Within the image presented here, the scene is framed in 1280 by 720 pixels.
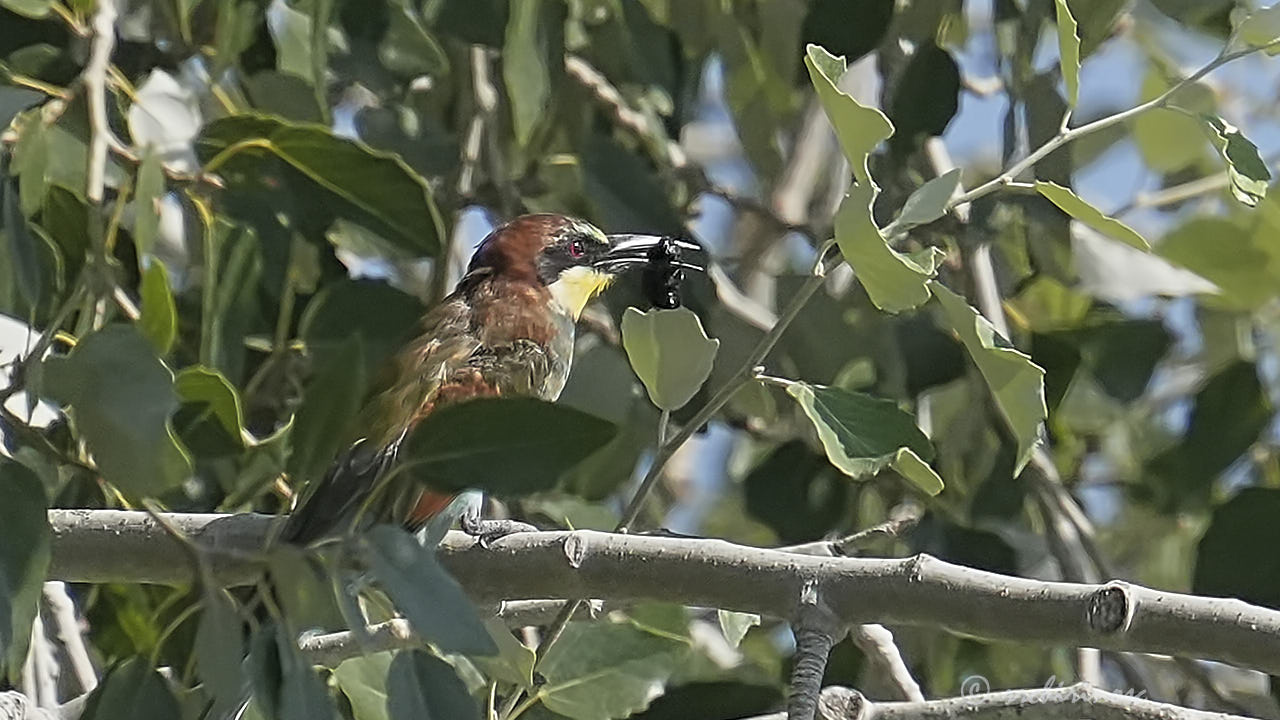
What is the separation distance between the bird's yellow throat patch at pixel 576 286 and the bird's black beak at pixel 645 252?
0.04m

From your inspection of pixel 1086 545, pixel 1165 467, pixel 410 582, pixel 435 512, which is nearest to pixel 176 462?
pixel 410 582

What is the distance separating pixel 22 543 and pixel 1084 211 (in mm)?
967

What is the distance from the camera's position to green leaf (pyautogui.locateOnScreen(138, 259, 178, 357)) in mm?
2188

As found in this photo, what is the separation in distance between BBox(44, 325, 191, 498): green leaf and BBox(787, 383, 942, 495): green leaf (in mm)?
565

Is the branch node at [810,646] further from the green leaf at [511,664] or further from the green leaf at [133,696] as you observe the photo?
the green leaf at [133,696]

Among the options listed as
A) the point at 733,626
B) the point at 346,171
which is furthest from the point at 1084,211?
the point at 346,171

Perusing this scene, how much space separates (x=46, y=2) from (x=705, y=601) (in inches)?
47.4

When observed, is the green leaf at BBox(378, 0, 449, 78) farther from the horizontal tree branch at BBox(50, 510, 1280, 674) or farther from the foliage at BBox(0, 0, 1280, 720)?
the horizontal tree branch at BBox(50, 510, 1280, 674)

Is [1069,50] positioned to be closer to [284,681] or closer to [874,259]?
[874,259]

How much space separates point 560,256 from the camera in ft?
11.4

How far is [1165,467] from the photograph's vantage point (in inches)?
125

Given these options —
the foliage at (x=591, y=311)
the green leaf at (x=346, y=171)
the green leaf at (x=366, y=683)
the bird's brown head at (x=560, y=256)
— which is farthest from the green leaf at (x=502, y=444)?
the bird's brown head at (x=560, y=256)

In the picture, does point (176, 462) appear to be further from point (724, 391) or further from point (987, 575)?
point (987, 575)

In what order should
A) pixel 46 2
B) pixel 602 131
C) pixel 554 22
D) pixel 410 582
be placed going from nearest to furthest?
pixel 410 582
pixel 46 2
pixel 554 22
pixel 602 131
